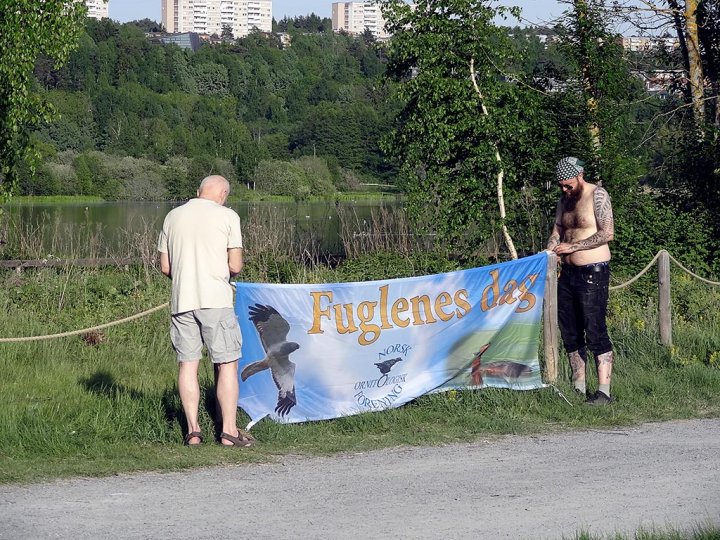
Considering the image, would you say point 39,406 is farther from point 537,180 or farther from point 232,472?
point 537,180

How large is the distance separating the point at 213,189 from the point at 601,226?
3.13 metres

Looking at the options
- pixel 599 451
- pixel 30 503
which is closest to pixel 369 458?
pixel 599 451

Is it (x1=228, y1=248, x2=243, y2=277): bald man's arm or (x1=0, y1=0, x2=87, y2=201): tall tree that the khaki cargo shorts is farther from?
(x1=0, y1=0, x2=87, y2=201): tall tree

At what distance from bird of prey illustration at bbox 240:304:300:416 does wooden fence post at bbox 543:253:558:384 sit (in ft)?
7.52

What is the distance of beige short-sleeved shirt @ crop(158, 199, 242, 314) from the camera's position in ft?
24.3

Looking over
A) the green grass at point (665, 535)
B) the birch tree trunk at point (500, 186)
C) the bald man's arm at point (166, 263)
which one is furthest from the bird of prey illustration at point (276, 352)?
the birch tree trunk at point (500, 186)

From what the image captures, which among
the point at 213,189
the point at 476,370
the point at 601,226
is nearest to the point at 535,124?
the point at 601,226

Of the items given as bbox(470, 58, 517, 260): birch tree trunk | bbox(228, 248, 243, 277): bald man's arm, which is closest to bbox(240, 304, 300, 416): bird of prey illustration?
bbox(228, 248, 243, 277): bald man's arm

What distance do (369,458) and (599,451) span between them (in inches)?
60.4

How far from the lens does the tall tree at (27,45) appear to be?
49.4 ft

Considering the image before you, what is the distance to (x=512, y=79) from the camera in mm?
18938

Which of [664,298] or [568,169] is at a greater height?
[568,169]

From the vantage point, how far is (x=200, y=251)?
7.39 m

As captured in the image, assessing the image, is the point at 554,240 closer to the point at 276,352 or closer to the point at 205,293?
the point at 276,352
